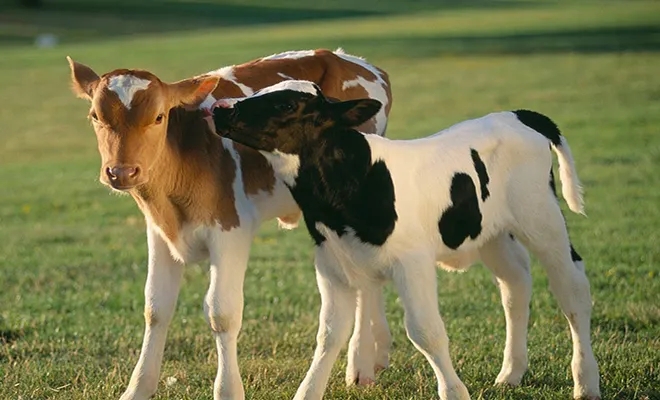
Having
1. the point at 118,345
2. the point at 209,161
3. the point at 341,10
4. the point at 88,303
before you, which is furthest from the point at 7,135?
the point at 341,10

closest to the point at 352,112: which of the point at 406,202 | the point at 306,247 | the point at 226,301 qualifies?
the point at 406,202

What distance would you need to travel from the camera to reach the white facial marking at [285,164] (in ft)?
20.8

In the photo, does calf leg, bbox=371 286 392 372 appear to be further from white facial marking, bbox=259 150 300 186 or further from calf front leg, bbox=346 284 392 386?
white facial marking, bbox=259 150 300 186

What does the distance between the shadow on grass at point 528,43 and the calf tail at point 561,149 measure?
32.7 metres

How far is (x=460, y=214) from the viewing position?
6.67 meters

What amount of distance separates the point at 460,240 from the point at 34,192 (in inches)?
562

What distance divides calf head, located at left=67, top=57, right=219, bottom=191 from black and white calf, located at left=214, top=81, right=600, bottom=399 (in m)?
0.55

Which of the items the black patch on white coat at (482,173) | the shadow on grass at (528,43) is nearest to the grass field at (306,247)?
A: the shadow on grass at (528,43)

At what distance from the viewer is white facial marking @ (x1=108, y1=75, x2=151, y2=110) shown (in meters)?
6.57

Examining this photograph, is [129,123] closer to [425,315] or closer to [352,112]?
[352,112]

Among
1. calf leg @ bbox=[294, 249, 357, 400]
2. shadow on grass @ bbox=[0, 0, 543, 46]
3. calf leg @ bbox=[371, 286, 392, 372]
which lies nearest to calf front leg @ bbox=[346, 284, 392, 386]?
calf leg @ bbox=[371, 286, 392, 372]

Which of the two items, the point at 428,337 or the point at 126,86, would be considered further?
the point at 126,86

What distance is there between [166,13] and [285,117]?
2570 inches

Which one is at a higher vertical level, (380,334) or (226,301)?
(226,301)
